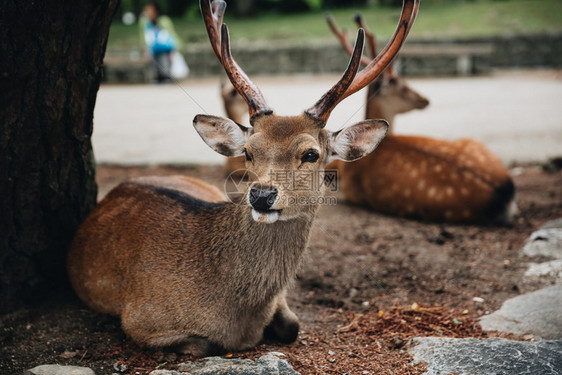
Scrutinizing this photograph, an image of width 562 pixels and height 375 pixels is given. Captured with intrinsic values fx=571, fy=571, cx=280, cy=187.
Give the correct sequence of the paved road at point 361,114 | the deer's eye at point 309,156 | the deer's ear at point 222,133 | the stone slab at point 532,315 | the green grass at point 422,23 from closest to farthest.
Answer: the deer's eye at point 309,156 < the deer's ear at point 222,133 < the stone slab at point 532,315 < the paved road at point 361,114 < the green grass at point 422,23

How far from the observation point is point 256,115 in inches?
128

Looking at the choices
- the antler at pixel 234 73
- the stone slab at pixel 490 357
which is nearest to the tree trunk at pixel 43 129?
the antler at pixel 234 73

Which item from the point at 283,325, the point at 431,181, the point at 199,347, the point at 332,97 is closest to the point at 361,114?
the point at 431,181

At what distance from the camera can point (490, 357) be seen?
289cm

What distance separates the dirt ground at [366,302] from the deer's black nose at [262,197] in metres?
0.90

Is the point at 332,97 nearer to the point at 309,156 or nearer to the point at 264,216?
the point at 309,156

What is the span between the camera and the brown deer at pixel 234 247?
3.16 metres

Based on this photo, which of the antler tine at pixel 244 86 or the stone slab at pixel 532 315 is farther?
the stone slab at pixel 532 315

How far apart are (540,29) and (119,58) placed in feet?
46.2

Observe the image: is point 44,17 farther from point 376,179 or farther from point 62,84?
point 376,179

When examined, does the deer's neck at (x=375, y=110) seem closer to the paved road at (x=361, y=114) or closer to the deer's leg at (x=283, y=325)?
the paved road at (x=361, y=114)

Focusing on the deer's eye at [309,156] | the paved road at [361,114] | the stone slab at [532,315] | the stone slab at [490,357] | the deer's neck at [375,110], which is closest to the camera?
the stone slab at [490,357]

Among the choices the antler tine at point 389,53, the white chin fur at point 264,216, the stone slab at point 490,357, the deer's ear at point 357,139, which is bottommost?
the stone slab at point 490,357

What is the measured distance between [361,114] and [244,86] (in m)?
8.10
